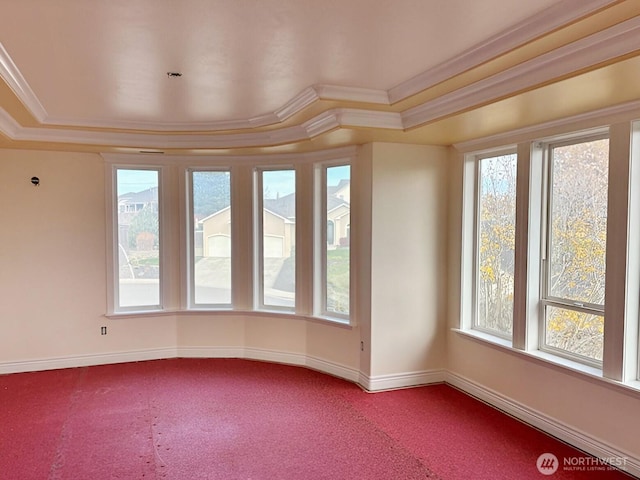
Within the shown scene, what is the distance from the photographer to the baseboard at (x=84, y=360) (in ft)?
15.1

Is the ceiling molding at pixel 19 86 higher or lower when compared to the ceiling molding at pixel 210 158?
higher

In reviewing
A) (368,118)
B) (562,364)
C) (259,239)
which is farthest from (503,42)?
(259,239)

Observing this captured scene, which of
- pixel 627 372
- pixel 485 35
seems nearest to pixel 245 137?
pixel 485 35

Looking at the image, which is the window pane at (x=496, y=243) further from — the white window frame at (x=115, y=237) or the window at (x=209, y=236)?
the white window frame at (x=115, y=237)

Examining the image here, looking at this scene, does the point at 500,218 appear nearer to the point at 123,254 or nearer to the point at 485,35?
the point at 485,35

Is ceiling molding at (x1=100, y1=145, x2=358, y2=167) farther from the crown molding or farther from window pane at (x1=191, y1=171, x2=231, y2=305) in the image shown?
window pane at (x1=191, y1=171, x2=231, y2=305)

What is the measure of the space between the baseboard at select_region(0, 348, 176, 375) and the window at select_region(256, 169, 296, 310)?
4.28 ft

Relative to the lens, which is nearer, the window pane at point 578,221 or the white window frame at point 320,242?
the window pane at point 578,221

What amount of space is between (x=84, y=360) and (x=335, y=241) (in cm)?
304

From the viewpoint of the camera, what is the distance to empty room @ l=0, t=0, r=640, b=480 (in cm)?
230

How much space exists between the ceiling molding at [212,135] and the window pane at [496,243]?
1.05 m

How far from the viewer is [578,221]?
3.22 meters

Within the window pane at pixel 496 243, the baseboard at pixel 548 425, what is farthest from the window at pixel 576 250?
the baseboard at pixel 548 425

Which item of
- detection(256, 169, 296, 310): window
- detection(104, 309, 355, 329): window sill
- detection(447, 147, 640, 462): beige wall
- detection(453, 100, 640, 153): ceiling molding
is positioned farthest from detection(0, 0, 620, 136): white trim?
detection(104, 309, 355, 329): window sill
